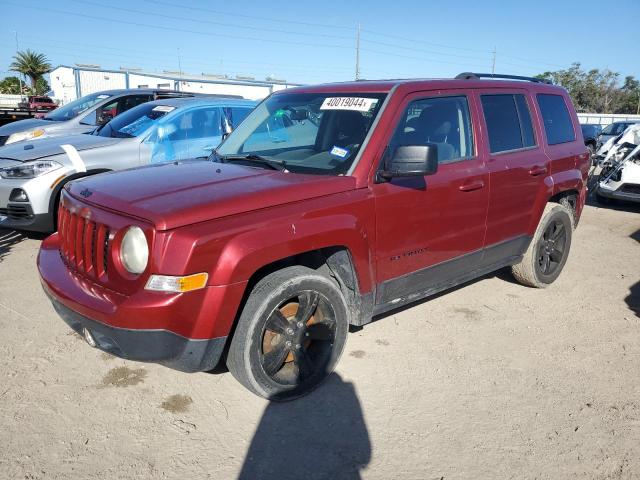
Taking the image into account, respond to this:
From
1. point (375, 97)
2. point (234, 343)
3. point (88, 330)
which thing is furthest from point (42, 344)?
point (375, 97)

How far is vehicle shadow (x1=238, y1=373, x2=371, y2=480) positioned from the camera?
8.48ft

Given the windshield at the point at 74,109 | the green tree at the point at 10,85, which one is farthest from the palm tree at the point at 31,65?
the windshield at the point at 74,109

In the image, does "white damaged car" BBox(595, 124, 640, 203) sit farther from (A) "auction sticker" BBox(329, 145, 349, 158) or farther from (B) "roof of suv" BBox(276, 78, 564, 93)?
(A) "auction sticker" BBox(329, 145, 349, 158)

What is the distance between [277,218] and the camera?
2.79 metres

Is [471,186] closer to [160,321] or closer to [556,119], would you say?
[556,119]

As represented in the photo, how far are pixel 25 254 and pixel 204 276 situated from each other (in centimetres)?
421

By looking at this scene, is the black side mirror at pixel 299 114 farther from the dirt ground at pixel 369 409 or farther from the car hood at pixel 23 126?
the car hood at pixel 23 126

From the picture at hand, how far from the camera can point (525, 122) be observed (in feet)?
14.8

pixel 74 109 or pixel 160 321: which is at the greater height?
pixel 74 109

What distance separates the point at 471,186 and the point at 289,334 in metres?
1.79

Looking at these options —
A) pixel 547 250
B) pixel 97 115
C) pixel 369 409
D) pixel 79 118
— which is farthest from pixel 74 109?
pixel 369 409

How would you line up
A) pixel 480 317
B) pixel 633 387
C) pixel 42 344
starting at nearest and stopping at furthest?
1. pixel 633 387
2. pixel 42 344
3. pixel 480 317

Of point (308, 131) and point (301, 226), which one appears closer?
point (301, 226)

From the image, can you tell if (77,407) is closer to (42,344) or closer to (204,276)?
(42,344)
